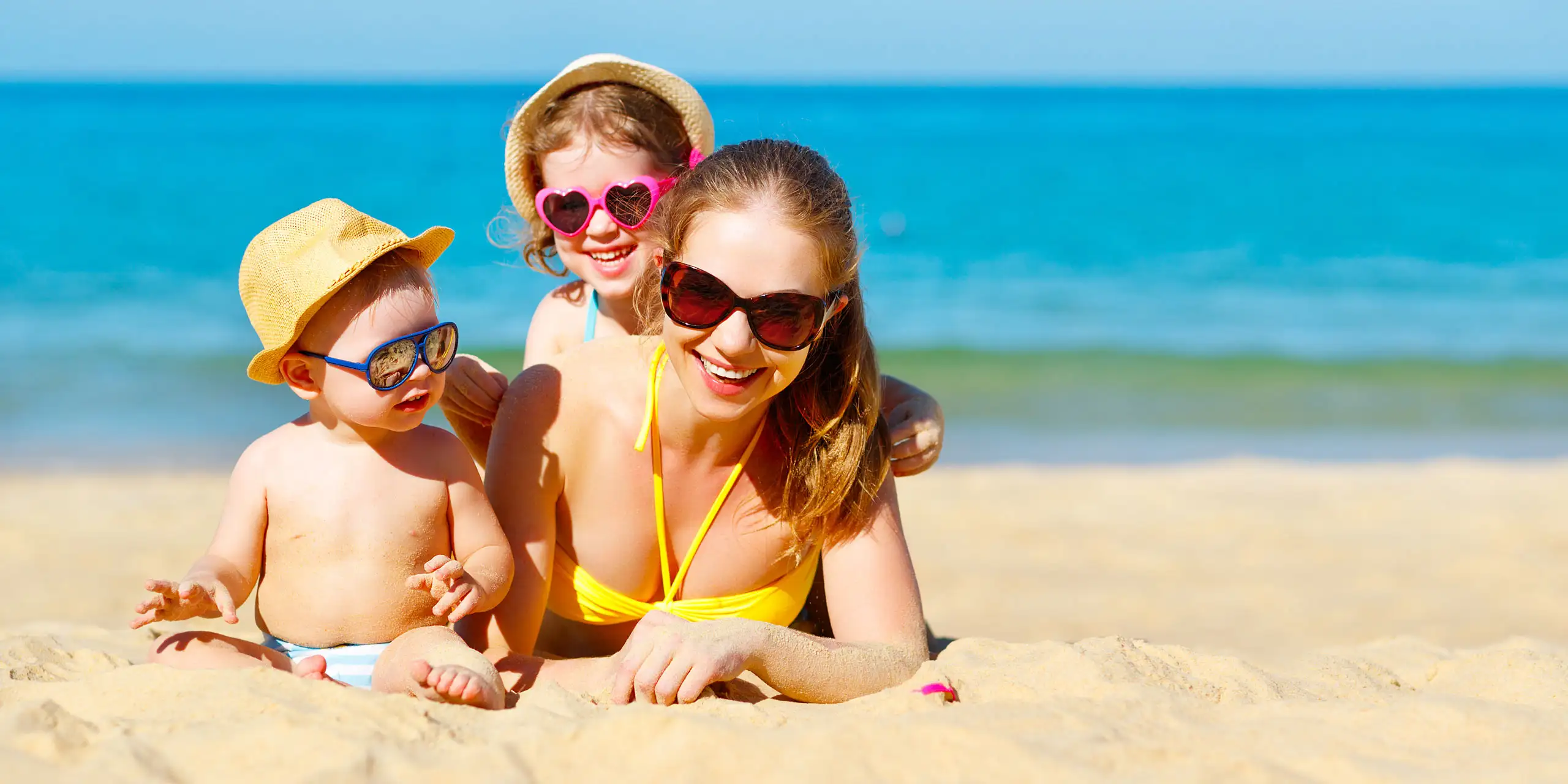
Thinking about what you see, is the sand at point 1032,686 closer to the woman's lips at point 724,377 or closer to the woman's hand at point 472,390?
the woman's lips at point 724,377

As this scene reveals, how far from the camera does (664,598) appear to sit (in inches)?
131

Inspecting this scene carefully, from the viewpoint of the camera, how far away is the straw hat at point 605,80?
394cm

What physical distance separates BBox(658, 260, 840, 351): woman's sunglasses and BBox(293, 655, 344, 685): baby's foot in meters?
1.09

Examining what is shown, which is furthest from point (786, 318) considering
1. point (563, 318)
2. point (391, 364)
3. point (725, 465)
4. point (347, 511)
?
point (563, 318)

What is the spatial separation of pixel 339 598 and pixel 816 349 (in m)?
1.24

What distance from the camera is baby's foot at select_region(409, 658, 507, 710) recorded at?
2619mm

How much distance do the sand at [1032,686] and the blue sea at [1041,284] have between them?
4.37 feet

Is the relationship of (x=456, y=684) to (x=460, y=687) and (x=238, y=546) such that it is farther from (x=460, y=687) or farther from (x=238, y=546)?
(x=238, y=546)

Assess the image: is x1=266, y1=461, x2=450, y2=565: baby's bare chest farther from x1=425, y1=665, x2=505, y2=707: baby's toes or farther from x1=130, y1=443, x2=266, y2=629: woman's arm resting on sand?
x1=425, y1=665, x2=505, y2=707: baby's toes

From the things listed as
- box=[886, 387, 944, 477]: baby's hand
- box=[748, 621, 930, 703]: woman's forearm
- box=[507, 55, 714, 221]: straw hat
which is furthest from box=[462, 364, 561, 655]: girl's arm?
box=[507, 55, 714, 221]: straw hat

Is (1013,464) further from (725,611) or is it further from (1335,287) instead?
(1335,287)

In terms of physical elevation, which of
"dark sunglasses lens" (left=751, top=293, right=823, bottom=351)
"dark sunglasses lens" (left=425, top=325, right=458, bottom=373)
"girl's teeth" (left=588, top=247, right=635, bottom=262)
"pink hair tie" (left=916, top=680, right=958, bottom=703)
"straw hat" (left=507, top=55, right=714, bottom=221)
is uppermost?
"straw hat" (left=507, top=55, right=714, bottom=221)

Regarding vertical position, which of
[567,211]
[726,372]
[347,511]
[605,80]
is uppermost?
[605,80]

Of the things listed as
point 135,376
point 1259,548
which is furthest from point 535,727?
point 135,376
